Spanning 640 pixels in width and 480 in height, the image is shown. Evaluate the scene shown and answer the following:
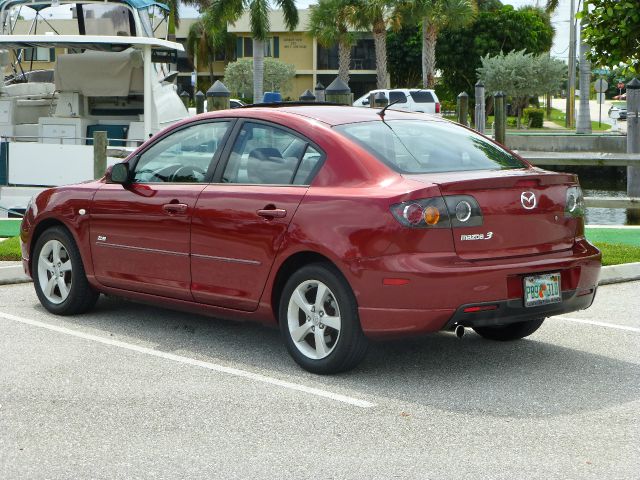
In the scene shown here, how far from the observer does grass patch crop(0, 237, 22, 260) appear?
11388 mm

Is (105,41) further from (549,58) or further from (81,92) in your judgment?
(549,58)

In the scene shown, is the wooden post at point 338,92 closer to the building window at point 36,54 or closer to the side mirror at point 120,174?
the building window at point 36,54

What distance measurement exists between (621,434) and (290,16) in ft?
149

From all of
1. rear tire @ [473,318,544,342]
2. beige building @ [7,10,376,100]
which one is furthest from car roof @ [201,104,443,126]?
beige building @ [7,10,376,100]

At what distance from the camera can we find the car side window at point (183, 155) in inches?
301

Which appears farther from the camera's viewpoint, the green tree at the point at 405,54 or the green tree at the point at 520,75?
the green tree at the point at 405,54

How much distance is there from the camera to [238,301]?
7215mm

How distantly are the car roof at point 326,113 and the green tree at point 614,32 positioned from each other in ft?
24.7

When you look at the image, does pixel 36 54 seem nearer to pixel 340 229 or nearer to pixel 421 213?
pixel 340 229

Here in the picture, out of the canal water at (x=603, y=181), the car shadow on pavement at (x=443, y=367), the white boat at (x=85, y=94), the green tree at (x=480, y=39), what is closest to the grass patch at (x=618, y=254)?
the car shadow on pavement at (x=443, y=367)

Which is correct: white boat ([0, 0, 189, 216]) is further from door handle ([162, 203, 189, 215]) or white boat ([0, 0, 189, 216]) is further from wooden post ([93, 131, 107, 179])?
door handle ([162, 203, 189, 215])

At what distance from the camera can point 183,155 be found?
25.7 ft

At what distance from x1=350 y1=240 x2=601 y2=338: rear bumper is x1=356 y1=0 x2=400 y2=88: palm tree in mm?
55140

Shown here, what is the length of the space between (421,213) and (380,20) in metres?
56.9
